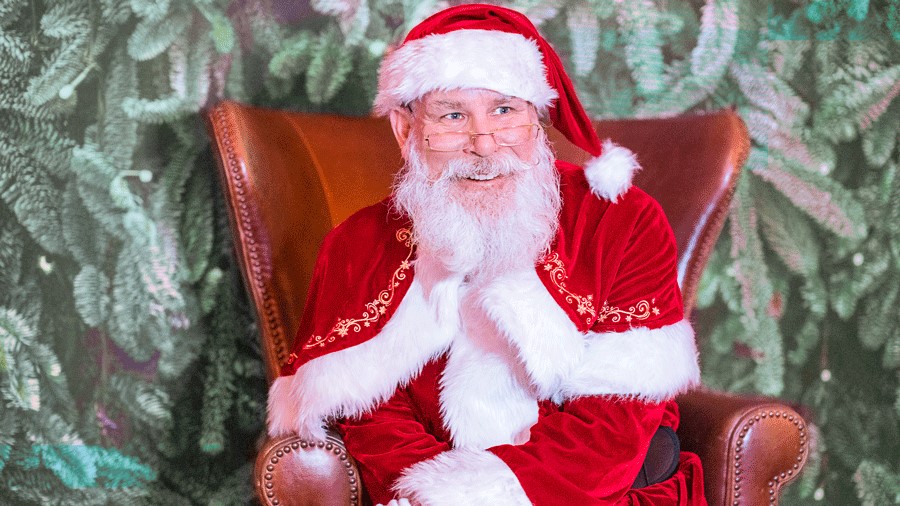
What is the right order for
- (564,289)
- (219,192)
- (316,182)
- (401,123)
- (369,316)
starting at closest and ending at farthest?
(564,289) → (369,316) → (401,123) → (316,182) → (219,192)

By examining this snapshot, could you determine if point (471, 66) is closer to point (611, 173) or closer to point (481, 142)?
point (481, 142)

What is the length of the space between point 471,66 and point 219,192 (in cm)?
122

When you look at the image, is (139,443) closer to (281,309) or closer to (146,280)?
(146,280)

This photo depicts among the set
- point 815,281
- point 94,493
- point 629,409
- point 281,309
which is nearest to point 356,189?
point 281,309

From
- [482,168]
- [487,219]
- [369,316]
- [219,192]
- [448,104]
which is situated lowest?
[219,192]

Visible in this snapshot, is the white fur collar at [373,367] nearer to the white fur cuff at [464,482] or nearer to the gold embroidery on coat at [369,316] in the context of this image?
the gold embroidery on coat at [369,316]

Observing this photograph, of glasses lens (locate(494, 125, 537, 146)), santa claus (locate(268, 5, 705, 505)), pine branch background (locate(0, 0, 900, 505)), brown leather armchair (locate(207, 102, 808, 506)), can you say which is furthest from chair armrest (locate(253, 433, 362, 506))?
pine branch background (locate(0, 0, 900, 505))

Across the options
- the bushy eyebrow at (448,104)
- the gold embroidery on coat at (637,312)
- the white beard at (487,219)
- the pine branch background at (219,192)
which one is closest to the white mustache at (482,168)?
the white beard at (487,219)

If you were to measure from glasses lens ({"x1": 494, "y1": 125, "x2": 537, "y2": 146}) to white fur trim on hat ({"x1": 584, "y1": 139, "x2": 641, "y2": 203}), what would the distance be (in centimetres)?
18

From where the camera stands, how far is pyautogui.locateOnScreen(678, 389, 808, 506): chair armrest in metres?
1.88

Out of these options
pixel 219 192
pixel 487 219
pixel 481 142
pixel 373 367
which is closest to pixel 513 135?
pixel 481 142

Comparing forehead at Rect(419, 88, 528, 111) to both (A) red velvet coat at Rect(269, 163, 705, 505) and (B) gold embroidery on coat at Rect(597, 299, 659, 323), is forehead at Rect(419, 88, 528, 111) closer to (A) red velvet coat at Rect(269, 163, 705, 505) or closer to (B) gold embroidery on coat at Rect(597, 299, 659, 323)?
(A) red velvet coat at Rect(269, 163, 705, 505)

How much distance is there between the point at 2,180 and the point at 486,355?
1777mm

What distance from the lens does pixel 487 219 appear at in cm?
196
